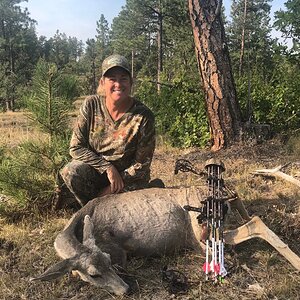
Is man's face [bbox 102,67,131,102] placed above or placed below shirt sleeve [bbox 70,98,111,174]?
above

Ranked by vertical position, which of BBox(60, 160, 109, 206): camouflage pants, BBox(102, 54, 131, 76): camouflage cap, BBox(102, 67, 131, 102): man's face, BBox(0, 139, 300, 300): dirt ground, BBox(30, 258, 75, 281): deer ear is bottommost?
BBox(0, 139, 300, 300): dirt ground

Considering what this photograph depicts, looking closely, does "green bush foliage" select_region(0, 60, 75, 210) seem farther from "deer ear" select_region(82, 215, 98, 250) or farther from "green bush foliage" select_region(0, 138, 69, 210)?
"deer ear" select_region(82, 215, 98, 250)

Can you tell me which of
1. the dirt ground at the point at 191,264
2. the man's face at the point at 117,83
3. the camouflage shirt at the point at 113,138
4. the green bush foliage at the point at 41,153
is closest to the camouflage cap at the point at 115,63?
the man's face at the point at 117,83

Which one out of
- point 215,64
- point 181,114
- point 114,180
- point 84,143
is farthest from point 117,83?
point 181,114

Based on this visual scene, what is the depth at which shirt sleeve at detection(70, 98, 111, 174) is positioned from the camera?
14.7 feet

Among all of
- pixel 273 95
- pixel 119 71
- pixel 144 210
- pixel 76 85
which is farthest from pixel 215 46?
pixel 144 210

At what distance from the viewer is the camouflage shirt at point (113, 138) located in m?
4.48

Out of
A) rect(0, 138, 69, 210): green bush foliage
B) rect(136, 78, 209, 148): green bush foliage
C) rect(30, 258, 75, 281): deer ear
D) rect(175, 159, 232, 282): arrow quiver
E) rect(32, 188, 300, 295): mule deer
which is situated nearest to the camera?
rect(30, 258, 75, 281): deer ear

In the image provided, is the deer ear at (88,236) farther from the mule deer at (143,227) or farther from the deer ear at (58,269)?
the deer ear at (58,269)

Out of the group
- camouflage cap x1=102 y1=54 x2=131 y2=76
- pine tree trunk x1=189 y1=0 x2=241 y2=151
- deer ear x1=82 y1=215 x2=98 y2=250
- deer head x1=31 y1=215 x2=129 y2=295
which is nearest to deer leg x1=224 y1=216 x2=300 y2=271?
deer head x1=31 y1=215 x2=129 y2=295

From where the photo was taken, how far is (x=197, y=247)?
3797 millimetres

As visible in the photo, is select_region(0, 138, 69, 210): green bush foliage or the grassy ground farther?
select_region(0, 138, 69, 210): green bush foliage

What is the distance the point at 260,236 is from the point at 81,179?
204cm

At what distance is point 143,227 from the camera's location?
3.81m
